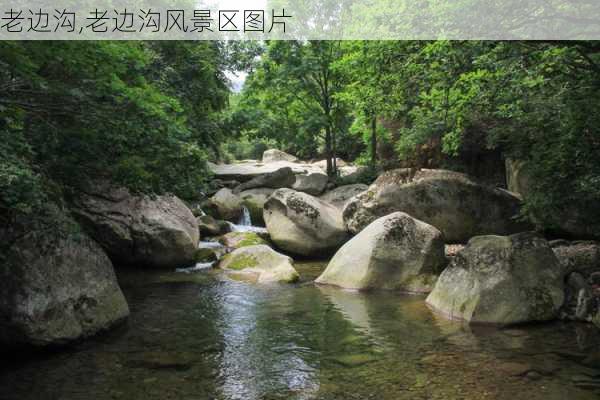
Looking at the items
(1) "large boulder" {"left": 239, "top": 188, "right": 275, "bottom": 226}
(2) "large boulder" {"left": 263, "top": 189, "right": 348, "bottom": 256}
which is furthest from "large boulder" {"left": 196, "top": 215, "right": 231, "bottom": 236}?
(2) "large boulder" {"left": 263, "top": 189, "right": 348, "bottom": 256}

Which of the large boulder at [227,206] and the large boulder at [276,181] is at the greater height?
the large boulder at [276,181]

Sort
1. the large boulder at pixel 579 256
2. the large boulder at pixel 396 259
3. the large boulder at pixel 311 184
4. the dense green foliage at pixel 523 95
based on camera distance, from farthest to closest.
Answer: the large boulder at pixel 311 184, the large boulder at pixel 396 259, the large boulder at pixel 579 256, the dense green foliage at pixel 523 95

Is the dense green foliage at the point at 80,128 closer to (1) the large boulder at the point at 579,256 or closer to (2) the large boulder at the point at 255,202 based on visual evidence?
(1) the large boulder at the point at 579,256

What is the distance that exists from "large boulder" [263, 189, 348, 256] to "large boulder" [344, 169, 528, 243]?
1.12 meters

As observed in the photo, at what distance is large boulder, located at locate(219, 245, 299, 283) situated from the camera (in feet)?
42.4

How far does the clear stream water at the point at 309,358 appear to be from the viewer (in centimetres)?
626

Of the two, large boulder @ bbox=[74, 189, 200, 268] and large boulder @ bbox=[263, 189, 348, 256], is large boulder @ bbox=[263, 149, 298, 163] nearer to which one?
large boulder @ bbox=[263, 189, 348, 256]

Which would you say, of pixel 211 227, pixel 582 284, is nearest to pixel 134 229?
pixel 211 227

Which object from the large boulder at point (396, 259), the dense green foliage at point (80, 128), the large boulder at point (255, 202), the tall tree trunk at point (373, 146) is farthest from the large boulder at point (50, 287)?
the tall tree trunk at point (373, 146)

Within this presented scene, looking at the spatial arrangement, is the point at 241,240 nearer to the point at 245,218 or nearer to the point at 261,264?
the point at 261,264

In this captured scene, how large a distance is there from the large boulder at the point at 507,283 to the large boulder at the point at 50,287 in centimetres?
647

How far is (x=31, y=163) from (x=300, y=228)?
9811 mm

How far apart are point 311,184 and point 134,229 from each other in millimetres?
11114

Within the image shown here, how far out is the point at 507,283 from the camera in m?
9.01
